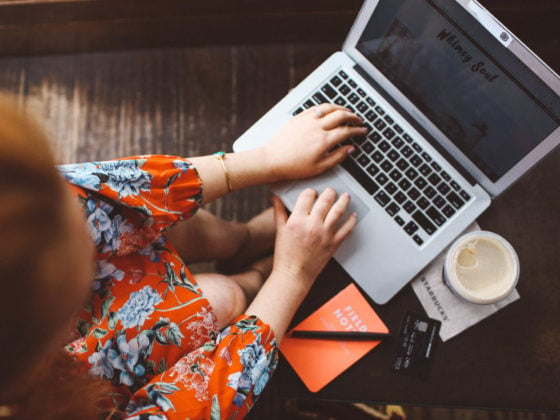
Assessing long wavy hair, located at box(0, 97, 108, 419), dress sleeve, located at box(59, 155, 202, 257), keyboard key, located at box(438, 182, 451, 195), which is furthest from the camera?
keyboard key, located at box(438, 182, 451, 195)

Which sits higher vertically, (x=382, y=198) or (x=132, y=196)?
(x=132, y=196)

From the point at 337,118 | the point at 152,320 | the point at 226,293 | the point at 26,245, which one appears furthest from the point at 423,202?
the point at 26,245

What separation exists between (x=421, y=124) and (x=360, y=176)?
6.1 inches

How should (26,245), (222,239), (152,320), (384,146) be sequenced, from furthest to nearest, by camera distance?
1. (222,239)
2. (384,146)
3. (152,320)
4. (26,245)

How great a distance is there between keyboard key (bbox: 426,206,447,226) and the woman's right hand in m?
0.14

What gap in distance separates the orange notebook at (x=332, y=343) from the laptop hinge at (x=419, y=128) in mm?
295

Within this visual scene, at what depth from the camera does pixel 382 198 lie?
2.75 ft

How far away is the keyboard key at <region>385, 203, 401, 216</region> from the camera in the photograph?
2.73 feet

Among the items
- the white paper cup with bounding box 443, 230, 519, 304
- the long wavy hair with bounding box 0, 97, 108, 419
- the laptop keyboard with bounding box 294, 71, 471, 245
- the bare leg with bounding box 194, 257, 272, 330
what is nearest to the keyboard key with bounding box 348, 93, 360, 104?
the laptop keyboard with bounding box 294, 71, 471, 245

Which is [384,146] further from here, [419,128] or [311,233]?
[311,233]

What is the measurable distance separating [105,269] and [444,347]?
23.9 inches

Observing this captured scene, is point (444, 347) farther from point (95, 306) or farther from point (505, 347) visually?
point (95, 306)

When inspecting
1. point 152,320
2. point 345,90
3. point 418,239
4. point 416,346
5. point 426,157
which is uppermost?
point 345,90

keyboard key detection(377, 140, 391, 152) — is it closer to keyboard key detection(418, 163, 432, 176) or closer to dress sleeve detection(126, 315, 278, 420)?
keyboard key detection(418, 163, 432, 176)
